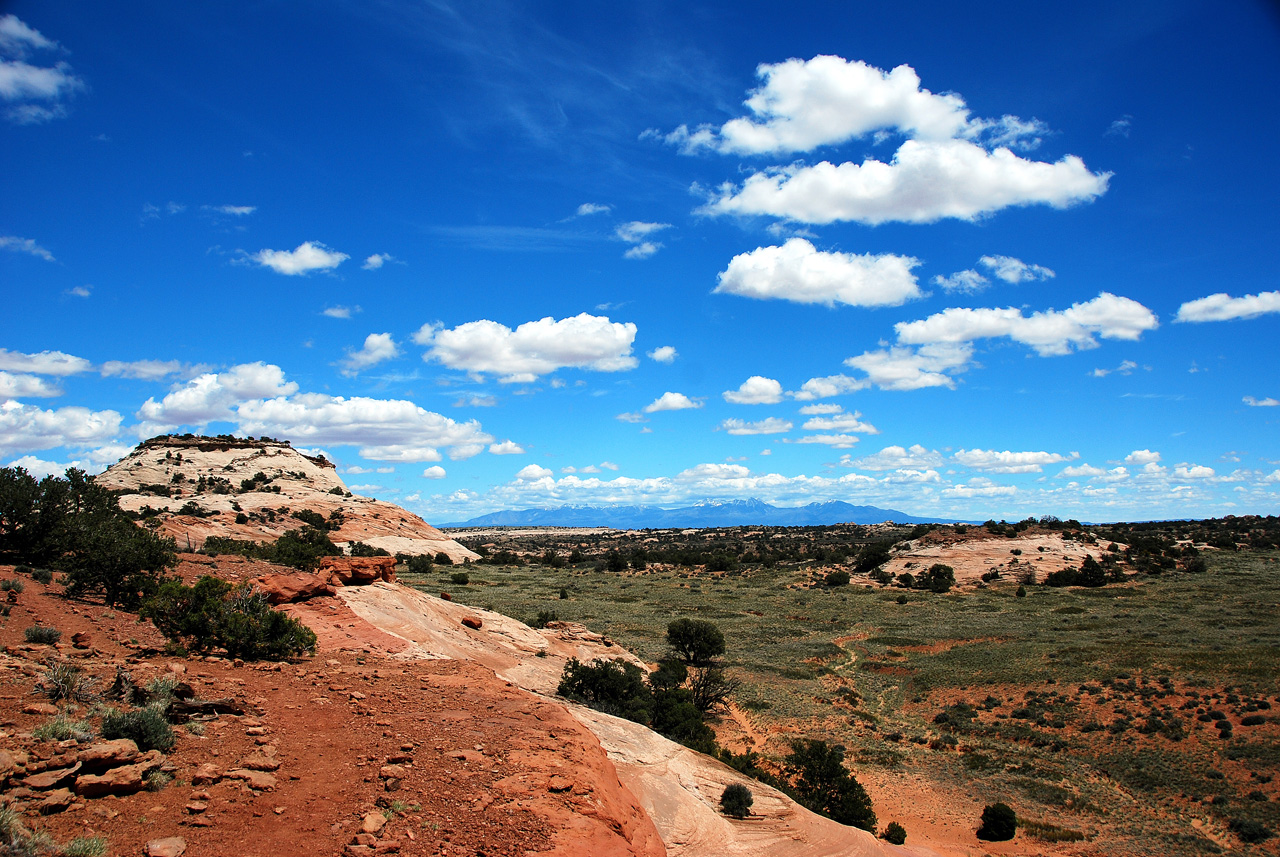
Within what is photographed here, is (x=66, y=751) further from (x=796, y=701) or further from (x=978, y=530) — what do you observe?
(x=978, y=530)

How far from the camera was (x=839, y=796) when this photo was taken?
16641 mm

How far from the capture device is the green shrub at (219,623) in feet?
42.8

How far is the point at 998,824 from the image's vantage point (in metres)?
16.3

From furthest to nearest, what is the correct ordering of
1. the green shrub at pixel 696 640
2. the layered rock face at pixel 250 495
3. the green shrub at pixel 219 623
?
1. the layered rock face at pixel 250 495
2. the green shrub at pixel 696 640
3. the green shrub at pixel 219 623

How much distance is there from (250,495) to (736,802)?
206 ft

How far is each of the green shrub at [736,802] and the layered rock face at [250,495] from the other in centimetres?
4151

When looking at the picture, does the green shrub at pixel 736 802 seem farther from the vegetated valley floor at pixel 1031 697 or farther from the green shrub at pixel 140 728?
the green shrub at pixel 140 728

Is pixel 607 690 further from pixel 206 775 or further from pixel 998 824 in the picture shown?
pixel 206 775

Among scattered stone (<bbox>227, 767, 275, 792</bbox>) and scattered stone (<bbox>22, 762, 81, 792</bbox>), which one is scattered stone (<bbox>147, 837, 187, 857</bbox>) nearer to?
scattered stone (<bbox>22, 762, 81, 792</bbox>)

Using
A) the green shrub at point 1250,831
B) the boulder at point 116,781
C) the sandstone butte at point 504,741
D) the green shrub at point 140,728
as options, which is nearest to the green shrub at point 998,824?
the sandstone butte at point 504,741

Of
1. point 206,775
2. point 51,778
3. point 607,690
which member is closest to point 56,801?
point 51,778

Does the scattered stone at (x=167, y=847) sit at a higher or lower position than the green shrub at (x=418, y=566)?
higher

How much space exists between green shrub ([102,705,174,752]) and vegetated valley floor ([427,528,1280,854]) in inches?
712

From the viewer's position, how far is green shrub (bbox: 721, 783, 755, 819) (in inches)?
503
